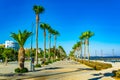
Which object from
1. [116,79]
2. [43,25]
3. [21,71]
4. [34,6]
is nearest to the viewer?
[116,79]

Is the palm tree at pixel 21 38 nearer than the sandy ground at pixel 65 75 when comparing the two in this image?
No

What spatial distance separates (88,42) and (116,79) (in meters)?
85.7

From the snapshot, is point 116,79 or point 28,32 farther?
point 28,32

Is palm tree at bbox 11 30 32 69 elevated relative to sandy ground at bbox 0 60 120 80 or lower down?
elevated

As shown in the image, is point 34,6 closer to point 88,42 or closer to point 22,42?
point 22,42

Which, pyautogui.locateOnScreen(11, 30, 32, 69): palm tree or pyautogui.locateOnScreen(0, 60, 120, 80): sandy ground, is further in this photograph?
pyautogui.locateOnScreen(11, 30, 32, 69): palm tree

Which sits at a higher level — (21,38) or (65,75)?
(21,38)

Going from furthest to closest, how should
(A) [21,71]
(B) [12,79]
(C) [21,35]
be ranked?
(C) [21,35]
(A) [21,71]
(B) [12,79]

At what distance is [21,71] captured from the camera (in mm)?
42938

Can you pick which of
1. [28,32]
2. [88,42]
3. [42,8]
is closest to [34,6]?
[42,8]

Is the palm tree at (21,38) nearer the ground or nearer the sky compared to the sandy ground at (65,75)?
nearer the sky

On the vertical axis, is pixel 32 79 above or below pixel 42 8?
below

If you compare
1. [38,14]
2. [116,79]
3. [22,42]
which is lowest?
[116,79]

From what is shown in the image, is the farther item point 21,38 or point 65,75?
point 21,38
